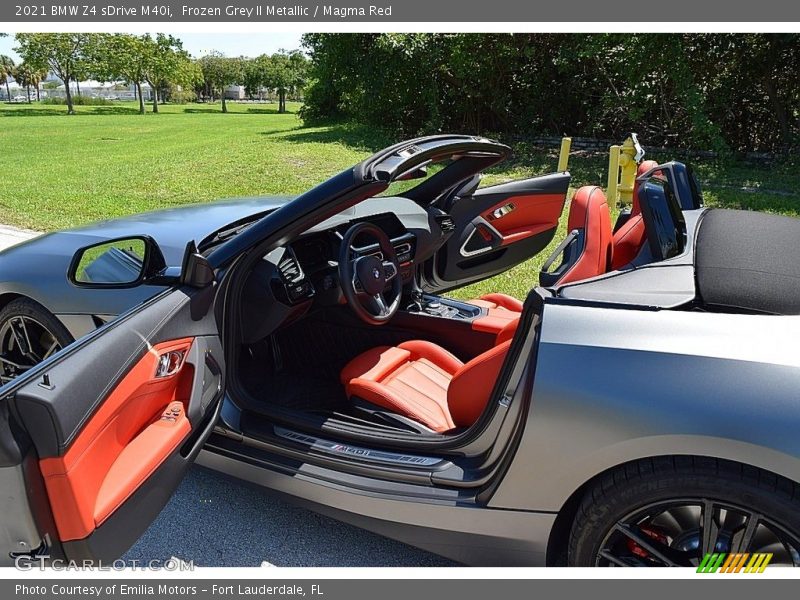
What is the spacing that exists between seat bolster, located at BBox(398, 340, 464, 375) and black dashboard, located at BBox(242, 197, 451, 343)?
15.5 inches

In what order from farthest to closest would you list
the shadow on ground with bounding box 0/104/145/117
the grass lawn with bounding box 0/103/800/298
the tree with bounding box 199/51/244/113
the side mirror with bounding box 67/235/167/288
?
the tree with bounding box 199/51/244/113 < the shadow on ground with bounding box 0/104/145/117 < the grass lawn with bounding box 0/103/800/298 < the side mirror with bounding box 67/235/167/288

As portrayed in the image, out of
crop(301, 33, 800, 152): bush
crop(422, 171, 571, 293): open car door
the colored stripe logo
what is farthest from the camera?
crop(301, 33, 800, 152): bush

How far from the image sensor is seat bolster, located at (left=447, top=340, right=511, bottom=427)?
2.17m

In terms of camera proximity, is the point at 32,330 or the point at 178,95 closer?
the point at 32,330

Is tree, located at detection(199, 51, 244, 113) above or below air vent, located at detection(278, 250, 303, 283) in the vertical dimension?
above

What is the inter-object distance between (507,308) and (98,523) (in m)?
2.37

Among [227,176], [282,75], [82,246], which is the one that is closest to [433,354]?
[82,246]

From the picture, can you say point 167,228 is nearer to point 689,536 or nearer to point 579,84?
point 689,536

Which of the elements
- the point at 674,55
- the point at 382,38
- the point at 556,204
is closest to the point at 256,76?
the point at 382,38

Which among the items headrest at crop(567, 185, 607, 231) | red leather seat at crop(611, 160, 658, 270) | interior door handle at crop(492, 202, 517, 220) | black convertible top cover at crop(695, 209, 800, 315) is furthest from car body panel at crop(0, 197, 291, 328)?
black convertible top cover at crop(695, 209, 800, 315)

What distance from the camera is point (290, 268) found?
9.12ft

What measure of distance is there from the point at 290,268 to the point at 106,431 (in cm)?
116

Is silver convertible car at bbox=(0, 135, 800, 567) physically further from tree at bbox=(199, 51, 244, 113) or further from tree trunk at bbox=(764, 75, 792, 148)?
tree at bbox=(199, 51, 244, 113)

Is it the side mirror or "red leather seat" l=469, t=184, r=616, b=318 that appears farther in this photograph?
the side mirror
